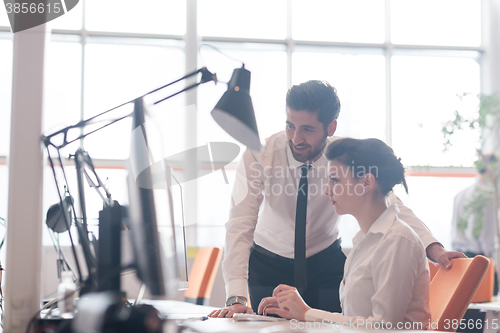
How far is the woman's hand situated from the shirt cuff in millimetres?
259

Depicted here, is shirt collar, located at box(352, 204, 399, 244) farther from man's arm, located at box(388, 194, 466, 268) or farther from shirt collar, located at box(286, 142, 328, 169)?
shirt collar, located at box(286, 142, 328, 169)

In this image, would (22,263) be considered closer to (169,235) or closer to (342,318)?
(169,235)

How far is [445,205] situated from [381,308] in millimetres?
4125

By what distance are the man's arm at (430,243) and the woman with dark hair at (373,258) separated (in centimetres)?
13

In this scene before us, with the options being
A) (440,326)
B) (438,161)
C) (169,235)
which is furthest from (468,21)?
(169,235)

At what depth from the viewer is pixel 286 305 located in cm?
126

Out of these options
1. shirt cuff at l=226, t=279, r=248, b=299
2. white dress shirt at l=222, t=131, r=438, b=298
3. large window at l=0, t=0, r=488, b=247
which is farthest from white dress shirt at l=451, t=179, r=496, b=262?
shirt cuff at l=226, t=279, r=248, b=299

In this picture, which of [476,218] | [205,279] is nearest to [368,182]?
[205,279]

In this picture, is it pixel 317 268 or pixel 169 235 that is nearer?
pixel 169 235

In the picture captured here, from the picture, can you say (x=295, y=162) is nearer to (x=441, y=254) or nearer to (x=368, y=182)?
(x=368, y=182)

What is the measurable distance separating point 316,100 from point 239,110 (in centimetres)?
81

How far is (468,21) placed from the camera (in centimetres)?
518

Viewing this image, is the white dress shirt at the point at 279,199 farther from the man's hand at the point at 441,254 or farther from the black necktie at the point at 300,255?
the man's hand at the point at 441,254

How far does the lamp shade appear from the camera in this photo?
103 centimetres
